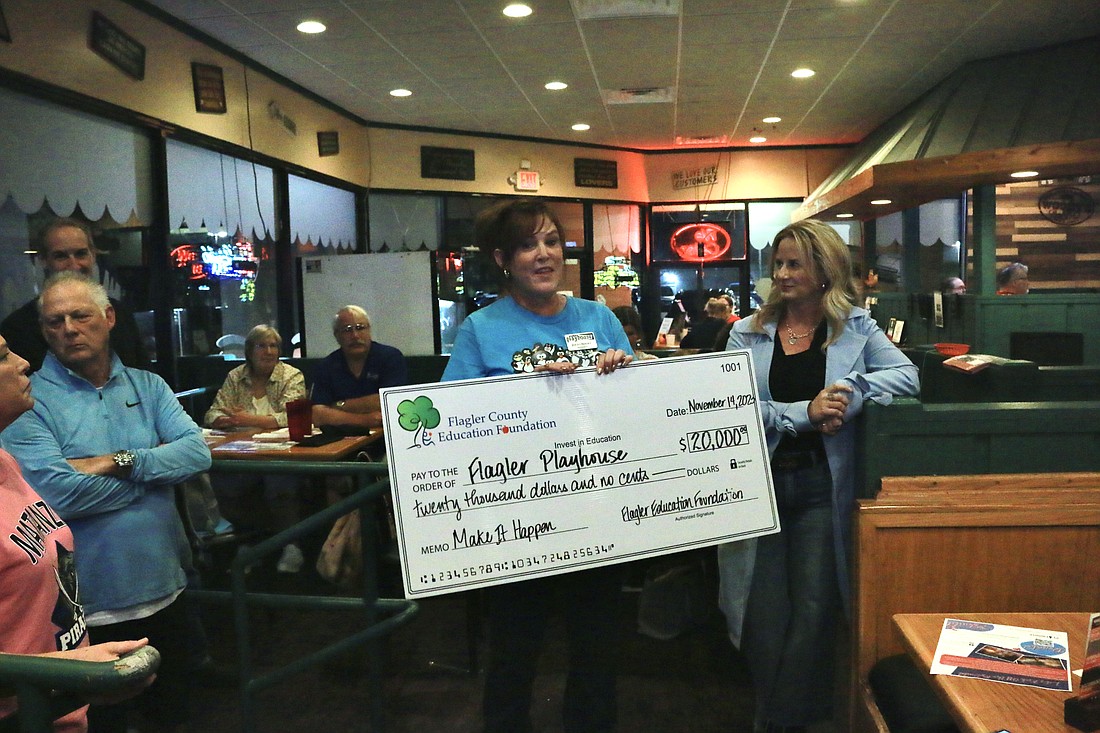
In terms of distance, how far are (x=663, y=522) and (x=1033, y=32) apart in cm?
630

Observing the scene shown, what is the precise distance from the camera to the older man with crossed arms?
7.09ft

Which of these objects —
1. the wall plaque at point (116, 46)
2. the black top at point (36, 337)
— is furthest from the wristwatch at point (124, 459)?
the wall plaque at point (116, 46)

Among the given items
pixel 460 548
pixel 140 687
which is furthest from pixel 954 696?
pixel 140 687

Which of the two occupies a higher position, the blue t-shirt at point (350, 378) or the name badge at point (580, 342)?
the name badge at point (580, 342)

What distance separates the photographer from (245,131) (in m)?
6.46

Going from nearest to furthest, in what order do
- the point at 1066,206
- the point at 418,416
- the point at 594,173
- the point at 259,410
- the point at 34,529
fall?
the point at 34,529
the point at 418,416
the point at 259,410
the point at 1066,206
the point at 594,173

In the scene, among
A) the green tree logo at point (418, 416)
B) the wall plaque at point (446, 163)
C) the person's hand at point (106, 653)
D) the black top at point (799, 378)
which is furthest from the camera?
the wall plaque at point (446, 163)

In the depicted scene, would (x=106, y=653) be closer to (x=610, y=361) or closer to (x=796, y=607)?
(x=610, y=361)

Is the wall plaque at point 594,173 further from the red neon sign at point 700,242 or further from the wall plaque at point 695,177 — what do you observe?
the red neon sign at point 700,242

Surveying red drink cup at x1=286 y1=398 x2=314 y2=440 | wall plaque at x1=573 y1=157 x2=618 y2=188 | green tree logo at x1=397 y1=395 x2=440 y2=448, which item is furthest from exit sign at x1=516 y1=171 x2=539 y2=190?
green tree logo at x1=397 y1=395 x2=440 y2=448

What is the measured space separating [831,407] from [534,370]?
0.79 meters

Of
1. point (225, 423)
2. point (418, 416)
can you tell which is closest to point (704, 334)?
point (225, 423)

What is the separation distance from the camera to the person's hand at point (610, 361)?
209 centimetres

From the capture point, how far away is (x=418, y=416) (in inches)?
79.4
